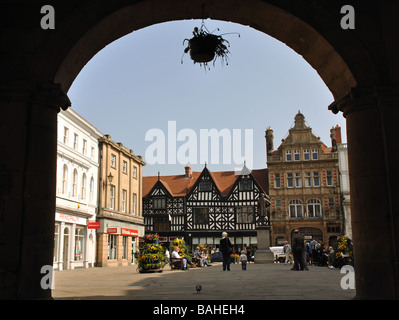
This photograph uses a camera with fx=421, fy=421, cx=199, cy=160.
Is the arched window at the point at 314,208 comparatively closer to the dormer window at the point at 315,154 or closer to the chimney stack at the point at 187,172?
the dormer window at the point at 315,154

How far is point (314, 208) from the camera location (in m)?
47.7

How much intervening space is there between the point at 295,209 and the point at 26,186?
44.6m

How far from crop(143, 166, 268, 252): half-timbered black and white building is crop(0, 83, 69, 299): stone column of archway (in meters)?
43.0

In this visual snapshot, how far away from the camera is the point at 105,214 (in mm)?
32406

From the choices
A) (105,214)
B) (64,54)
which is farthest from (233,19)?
(105,214)

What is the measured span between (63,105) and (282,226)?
43.4 m

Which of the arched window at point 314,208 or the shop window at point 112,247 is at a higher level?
the arched window at point 314,208

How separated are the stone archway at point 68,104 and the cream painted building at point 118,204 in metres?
23.1

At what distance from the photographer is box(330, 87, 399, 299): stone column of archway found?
5949 millimetres

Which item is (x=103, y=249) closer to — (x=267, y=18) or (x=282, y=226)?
(x=282, y=226)

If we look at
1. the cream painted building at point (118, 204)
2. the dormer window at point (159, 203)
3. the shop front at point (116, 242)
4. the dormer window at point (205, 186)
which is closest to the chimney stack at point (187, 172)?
the dormer window at point (205, 186)

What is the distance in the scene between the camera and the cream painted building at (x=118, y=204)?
32.2 meters

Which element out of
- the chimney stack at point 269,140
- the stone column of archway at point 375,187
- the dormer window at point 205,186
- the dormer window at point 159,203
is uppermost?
the chimney stack at point 269,140

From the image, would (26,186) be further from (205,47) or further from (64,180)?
(64,180)
